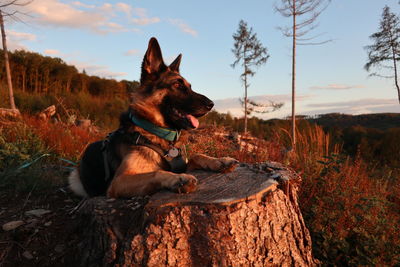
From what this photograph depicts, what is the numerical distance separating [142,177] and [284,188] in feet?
4.59

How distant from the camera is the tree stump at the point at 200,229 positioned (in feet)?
6.56

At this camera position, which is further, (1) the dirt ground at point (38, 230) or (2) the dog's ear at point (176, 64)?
(2) the dog's ear at point (176, 64)

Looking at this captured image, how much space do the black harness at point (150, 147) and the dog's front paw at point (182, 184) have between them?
2.17 ft

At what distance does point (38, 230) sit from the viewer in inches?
111

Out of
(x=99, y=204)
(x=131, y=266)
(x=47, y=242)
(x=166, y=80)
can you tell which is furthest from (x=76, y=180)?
(x=131, y=266)

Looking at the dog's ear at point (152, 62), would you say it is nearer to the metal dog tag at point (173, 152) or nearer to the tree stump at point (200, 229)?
the metal dog tag at point (173, 152)

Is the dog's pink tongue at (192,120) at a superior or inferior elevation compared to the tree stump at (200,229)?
superior

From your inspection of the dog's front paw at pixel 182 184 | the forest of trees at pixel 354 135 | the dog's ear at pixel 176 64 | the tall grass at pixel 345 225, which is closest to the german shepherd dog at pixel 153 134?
the dog's ear at pixel 176 64

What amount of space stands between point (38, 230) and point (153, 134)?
1.61 meters

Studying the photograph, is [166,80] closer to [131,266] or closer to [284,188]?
[284,188]

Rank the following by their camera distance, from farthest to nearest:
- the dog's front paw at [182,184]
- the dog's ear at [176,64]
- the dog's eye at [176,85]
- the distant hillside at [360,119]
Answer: the distant hillside at [360,119] < the dog's ear at [176,64] < the dog's eye at [176,85] < the dog's front paw at [182,184]

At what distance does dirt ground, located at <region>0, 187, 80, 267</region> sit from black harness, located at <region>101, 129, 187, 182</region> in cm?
72

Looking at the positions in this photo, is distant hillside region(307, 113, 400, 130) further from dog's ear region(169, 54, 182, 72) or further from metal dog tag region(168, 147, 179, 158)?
metal dog tag region(168, 147, 179, 158)

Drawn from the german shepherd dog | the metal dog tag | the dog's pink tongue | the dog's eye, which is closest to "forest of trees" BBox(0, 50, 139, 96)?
the german shepherd dog
